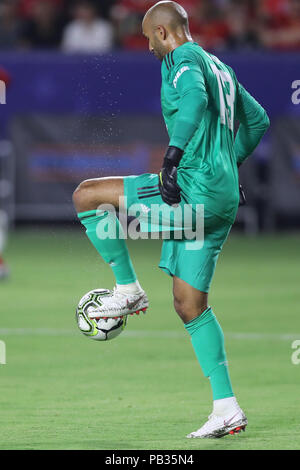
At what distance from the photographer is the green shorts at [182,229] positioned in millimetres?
5297

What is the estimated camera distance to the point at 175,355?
7.55m

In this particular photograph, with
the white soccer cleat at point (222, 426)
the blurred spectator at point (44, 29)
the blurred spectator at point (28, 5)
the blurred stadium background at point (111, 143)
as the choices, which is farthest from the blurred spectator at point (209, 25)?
the white soccer cleat at point (222, 426)

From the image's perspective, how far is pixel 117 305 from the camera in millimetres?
5516

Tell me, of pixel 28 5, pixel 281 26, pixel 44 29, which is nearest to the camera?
pixel 281 26

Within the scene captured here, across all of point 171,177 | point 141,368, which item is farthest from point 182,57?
point 141,368

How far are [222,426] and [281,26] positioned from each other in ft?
40.5

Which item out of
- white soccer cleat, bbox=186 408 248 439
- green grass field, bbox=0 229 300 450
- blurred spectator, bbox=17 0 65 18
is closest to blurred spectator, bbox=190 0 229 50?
blurred spectator, bbox=17 0 65 18

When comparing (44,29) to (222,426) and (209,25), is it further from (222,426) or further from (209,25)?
(222,426)

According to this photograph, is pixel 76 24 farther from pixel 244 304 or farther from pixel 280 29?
pixel 244 304

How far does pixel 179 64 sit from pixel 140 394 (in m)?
2.12

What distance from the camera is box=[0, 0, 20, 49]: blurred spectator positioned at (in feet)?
56.0

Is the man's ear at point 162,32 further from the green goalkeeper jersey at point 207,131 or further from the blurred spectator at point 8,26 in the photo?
the blurred spectator at point 8,26

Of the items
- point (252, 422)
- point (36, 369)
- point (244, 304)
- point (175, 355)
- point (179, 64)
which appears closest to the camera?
point (179, 64)

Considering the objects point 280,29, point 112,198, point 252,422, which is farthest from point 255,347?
point 280,29
